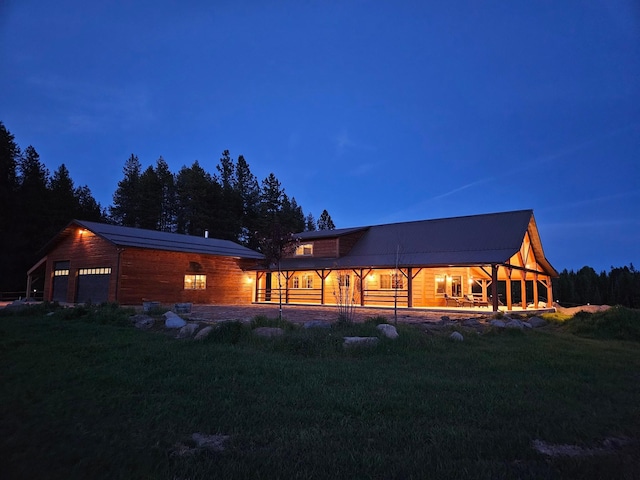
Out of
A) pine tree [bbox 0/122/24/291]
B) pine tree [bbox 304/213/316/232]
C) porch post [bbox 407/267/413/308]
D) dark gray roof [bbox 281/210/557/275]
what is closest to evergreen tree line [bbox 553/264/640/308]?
dark gray roof [bbox 281/210/557/275]

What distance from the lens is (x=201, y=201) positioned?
49.2 meters

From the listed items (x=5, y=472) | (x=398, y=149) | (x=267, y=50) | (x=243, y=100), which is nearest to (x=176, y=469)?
(x=5, y=472)

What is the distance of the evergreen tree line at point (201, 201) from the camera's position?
49.2m

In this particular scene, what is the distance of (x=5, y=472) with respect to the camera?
286 cm

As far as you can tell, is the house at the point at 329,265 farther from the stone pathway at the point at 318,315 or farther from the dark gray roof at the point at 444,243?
the stone pathway at the point at 318,315

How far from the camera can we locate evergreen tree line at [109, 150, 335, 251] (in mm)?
49250

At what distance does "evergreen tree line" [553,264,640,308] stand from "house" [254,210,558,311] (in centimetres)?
1008

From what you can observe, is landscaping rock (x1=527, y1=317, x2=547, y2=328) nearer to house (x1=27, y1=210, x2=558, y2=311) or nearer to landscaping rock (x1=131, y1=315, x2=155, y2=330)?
house (x1=27, y1=210, x2=558, y2=311)

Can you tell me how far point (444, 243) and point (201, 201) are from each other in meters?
33.5

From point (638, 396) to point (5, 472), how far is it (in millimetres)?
6991

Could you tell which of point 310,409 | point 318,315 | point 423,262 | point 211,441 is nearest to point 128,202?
point 423,262

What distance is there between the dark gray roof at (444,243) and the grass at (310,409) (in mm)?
13429

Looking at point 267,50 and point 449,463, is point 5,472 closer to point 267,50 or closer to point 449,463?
point 449,463

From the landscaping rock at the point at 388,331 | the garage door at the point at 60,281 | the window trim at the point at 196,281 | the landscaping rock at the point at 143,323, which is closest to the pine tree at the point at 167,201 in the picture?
the garage door at the point at 60,281
